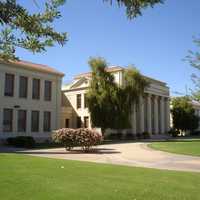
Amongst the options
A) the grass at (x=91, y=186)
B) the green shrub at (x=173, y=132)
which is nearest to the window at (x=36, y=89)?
the grass at (x=91, y=186)

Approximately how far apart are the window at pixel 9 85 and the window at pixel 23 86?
3.36 feet

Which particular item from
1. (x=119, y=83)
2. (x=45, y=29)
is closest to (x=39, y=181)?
(x=45, y=29)

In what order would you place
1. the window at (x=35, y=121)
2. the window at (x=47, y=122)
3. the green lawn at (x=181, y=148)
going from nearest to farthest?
the green lawn at (x=181, y=148)
the window at (x=35, y=121)
the window at (x=47, y=122)

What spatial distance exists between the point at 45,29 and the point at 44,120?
34121 mm

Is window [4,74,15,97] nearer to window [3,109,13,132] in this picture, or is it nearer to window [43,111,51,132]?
window [3,109,13,132]

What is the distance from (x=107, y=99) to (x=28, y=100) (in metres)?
10.3

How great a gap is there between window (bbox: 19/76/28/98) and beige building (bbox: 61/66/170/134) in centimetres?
1184

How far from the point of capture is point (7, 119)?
35.1 m

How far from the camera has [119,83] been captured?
48562mm

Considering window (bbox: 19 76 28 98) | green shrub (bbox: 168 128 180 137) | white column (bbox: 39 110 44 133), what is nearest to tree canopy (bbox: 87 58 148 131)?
white column (bbox: 39 110 44 133)

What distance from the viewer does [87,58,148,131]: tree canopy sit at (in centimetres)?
4291

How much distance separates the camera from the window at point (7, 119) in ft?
114

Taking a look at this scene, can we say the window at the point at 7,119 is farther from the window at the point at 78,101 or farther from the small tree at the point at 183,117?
the small tree at the point at 183,117

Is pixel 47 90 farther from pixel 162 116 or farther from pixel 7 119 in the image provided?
pixel 162 116
